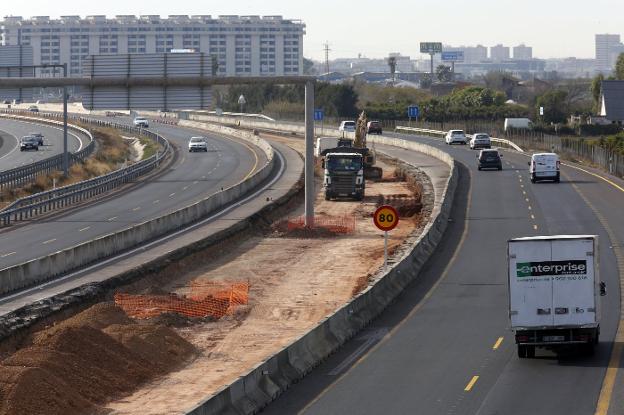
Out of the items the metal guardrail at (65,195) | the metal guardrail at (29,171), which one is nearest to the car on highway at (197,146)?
the metal guardrail at (29,171)

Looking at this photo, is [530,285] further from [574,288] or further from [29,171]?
[29,171]

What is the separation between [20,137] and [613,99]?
68244 millimetres

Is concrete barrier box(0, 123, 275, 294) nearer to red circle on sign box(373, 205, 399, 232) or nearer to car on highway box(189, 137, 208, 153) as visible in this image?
red circle on sign box(373, 205, 399, 232)

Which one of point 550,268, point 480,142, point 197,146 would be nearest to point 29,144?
point 197,146

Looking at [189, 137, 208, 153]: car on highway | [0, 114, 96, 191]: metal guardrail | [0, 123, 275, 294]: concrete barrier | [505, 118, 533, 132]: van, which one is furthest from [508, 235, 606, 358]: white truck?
[505, 118, 533, 132]: van

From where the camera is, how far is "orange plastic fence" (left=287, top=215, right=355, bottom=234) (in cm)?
5803

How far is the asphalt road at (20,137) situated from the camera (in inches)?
4257

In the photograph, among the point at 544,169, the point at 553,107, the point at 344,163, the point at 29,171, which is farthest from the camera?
the point at 553,107

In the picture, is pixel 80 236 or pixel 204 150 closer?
pixel 80 236

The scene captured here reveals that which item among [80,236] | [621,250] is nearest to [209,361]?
[621,250]

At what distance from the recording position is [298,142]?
132125mm

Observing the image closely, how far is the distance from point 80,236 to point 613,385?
33.7 metres

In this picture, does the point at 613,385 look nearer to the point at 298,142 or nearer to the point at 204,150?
the point at 204,150

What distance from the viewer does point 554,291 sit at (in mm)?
26562
